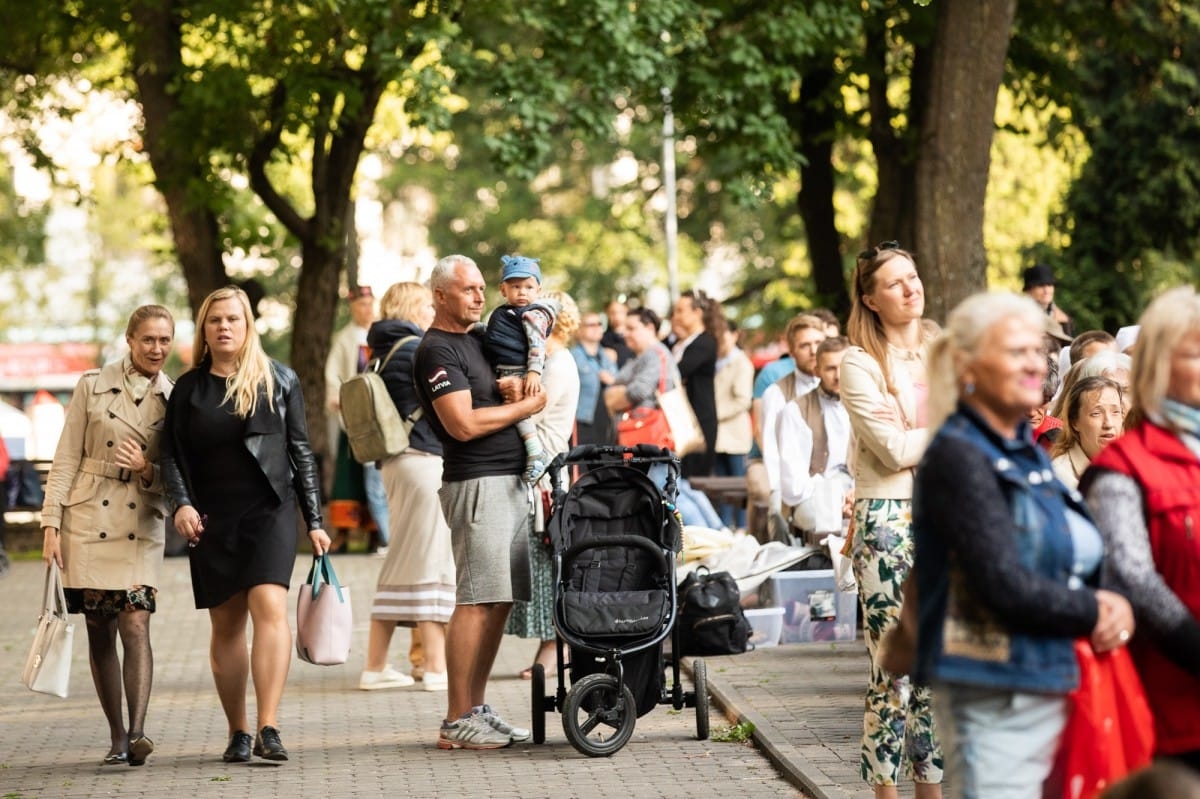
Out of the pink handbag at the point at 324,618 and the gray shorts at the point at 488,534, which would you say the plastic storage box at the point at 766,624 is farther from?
the pink handbag at the point at 324,618

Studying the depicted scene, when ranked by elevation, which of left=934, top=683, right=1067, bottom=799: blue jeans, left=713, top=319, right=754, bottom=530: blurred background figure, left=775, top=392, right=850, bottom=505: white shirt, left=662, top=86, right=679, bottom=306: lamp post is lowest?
left=934, top=683, right=1067, bottom=799: blue jeans

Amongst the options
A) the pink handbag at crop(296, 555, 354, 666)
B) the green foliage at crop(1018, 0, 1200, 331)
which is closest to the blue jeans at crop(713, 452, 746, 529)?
the pink handbag at crop(296, 555, 354, 666)

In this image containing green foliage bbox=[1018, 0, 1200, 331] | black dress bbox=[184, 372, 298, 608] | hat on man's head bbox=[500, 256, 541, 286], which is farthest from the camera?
green foliage bbox=[1018, 0, 1200, 331]

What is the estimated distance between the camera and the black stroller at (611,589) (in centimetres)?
898

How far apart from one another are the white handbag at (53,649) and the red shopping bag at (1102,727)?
553 centimetres

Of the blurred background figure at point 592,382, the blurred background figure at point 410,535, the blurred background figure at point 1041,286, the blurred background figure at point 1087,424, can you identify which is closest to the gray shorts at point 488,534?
the blurred background figure at point 410,535

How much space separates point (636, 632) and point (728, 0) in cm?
1279

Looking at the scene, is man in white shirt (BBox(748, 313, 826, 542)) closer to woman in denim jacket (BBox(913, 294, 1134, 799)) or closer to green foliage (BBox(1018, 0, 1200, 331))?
woman in denim jacket (BBox(913, 294, 1134, 799))

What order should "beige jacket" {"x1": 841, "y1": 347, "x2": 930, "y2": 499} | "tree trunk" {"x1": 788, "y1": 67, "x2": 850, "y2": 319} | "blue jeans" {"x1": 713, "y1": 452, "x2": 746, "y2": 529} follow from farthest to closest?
"tree trunk" {"x1": 788, "y1": 67, "x2": 850, "y2": 319}
"blue jeans" {"x1": 713, "y1": 452, "x2": 746, "y2": 529}
"beige jacket" {"x1": 841, "y1": 347, "x2": 930, "y2": 499}

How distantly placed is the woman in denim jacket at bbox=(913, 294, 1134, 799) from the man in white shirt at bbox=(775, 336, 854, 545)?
287 inches

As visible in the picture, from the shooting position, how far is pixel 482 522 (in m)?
9.11

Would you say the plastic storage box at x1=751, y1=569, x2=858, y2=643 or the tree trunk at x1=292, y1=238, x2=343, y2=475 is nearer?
the plastic storage box at x1=751, y1=569, x2=858, y2=643

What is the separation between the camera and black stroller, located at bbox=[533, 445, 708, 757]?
8984 millimetres

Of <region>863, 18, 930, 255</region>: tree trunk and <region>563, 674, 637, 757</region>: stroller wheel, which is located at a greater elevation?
<region>863, 18, 930, 255</region>: tree trunk
